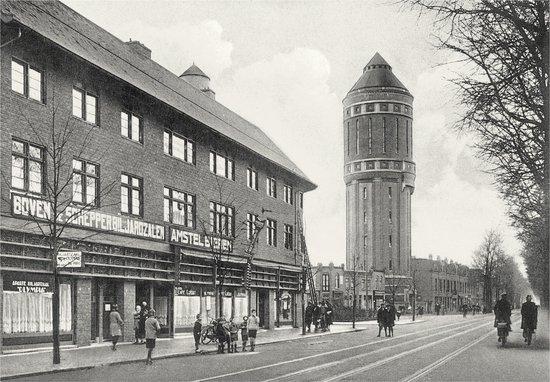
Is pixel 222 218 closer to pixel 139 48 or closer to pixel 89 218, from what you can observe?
pixel 139 48

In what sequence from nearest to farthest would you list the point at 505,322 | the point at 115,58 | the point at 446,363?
the point at 446,363 < the point at 505,322 < the point at 115,58

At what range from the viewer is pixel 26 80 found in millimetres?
25844

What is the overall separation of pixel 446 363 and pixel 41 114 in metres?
15.4

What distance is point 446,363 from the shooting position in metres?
21.7

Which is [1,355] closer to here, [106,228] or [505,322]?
[106,228]

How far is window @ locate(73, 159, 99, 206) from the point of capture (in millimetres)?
28422

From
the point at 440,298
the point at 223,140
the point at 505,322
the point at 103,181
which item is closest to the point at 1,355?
the point at 103,181

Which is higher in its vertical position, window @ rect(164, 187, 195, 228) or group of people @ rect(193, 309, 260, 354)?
window @ rect(164, 187, 195, 228)

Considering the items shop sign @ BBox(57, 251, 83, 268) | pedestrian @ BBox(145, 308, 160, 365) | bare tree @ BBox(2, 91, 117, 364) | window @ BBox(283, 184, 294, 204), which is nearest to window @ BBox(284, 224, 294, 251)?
window @ BBox(283, 184, 294, 204)

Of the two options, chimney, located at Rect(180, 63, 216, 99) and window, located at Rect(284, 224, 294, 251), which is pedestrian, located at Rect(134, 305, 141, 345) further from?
chimney, located at Rect(180, 63, 216, 99)

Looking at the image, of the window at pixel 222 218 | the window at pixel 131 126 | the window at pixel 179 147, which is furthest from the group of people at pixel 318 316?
the window at pixel 131 126

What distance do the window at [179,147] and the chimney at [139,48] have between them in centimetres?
642

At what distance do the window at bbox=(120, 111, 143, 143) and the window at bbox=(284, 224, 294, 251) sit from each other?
21474 millimetres

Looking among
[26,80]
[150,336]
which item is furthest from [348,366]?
[26,80]
